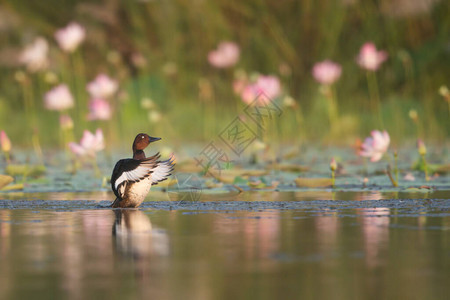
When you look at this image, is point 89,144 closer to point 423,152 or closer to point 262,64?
point 423,152

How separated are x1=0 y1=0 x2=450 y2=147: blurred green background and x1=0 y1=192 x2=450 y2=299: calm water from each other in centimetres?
523

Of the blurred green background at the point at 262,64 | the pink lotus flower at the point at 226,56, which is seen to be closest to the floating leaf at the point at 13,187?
the blurred green background at the point at 262,64

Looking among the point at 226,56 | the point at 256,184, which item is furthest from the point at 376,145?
the point at 226,56

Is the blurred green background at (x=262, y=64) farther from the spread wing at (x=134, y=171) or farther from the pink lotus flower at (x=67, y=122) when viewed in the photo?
the spread wing at (x=134, y=171)

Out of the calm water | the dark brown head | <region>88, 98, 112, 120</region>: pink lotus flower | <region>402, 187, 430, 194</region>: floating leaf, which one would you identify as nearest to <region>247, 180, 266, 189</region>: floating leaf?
the calm water

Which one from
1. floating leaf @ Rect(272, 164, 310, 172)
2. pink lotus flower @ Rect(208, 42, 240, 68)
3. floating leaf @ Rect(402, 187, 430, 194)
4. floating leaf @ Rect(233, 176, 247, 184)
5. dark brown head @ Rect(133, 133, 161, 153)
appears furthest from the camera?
pink lotus flower @ Rect(208, 42, 240, 68)

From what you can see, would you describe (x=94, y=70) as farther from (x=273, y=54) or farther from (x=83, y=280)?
(x=83, y=280)

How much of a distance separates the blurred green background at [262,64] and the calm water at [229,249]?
206 inches

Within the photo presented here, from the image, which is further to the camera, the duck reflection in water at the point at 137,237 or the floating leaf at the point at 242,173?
the floating leaf at the point at 242,173

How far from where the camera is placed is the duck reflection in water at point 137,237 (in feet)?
13.8

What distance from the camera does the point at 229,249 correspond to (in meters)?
4.28

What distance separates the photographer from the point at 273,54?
1235cm

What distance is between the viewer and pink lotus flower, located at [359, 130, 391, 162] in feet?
24.3

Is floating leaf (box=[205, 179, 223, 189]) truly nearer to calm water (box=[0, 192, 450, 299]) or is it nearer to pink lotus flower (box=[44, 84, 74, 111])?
calm water (box=[0, 192, 450, 299])
